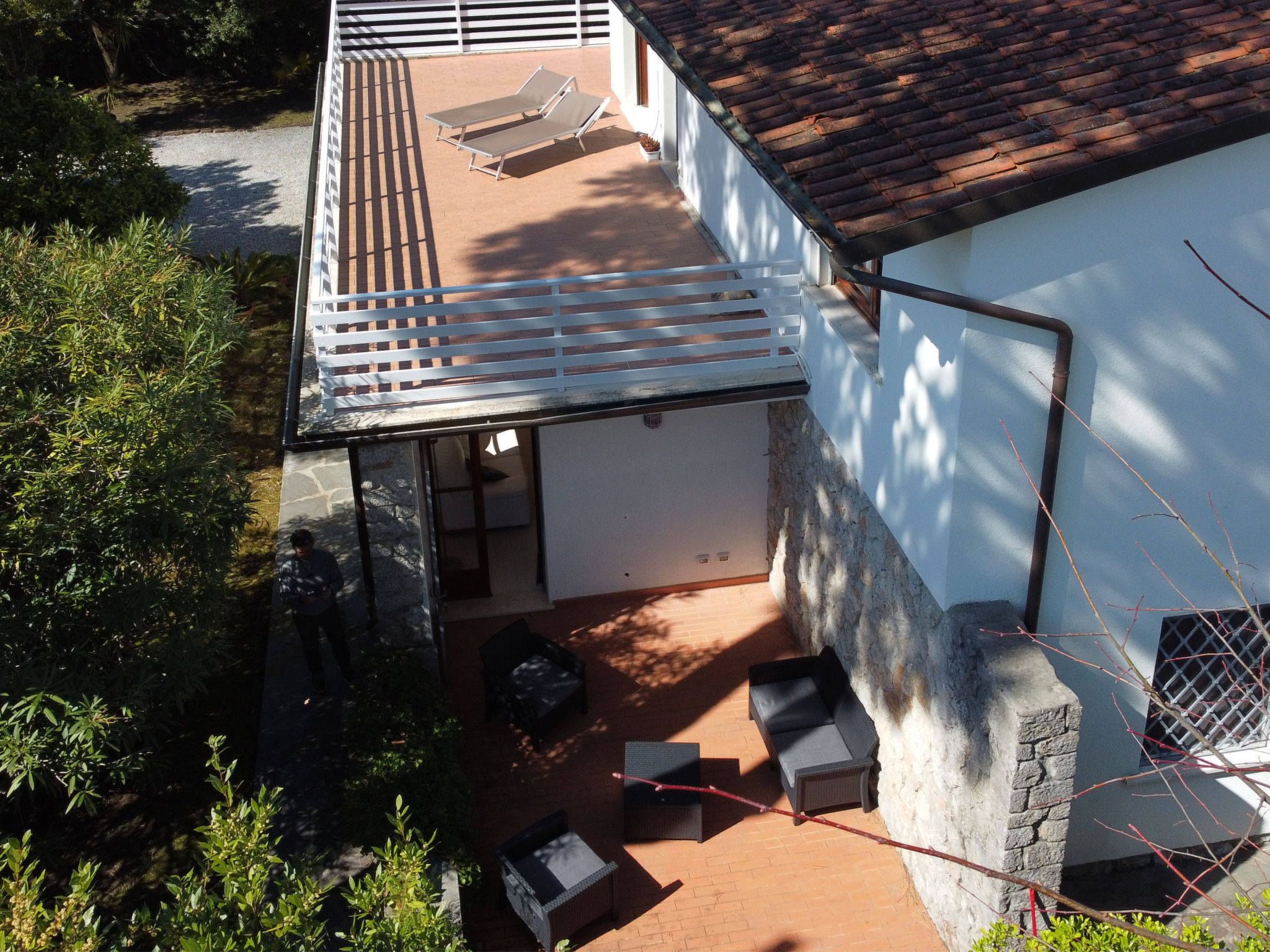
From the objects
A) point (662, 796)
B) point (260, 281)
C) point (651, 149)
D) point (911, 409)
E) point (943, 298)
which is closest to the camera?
point (943, 298)

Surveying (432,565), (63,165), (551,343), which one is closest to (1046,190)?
(551,343)

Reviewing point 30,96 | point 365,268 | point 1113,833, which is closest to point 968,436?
point 1113,833

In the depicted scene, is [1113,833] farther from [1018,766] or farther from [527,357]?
[527,357]

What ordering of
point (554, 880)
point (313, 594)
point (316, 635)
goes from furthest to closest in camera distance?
point (316, 635)
point (313, 594)
point (554, 880)

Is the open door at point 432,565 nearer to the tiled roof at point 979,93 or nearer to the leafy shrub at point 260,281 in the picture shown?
the tiled roof at point 979,93

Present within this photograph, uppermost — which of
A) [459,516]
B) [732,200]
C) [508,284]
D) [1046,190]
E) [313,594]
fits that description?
[1046,190]

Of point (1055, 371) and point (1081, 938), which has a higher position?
point (1055, 371)

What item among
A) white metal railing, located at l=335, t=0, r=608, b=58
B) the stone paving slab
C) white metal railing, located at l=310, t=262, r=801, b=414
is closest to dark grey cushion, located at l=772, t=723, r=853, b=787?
white metal railing, located at l=310, t=262, r=801, b=414

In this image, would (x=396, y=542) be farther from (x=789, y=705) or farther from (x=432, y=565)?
(x=789, y=705)
